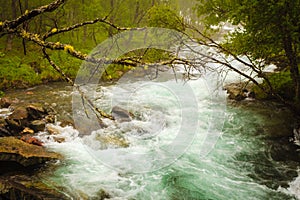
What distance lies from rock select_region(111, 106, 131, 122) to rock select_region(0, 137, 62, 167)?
3.65m

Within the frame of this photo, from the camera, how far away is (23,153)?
23.3 ft

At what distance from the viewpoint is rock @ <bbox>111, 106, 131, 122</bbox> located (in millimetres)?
11184

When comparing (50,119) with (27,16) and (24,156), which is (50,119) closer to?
(24,156)

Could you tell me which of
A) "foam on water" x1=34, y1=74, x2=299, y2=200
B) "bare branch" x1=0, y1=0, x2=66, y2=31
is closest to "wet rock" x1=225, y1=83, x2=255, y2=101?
"foam on water" x1=34, y1=74, x2=299, y2=200

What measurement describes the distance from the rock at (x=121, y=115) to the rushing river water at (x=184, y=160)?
37 cm

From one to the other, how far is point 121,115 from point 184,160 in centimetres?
410

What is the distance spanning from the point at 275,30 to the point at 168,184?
5394 millimetres

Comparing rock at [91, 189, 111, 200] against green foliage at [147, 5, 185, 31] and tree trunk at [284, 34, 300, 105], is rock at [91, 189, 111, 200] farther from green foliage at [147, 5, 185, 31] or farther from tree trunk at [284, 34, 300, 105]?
tree trunk at [284, 34, 300, 105]

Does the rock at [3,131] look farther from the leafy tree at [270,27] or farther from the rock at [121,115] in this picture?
the leafy tree at [270,27]

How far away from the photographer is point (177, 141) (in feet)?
32.3

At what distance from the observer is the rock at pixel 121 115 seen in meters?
11.2

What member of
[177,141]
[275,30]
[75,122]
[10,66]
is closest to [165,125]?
[177,141]

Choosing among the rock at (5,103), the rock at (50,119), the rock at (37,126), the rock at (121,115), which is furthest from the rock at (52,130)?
the rock at (5,103)

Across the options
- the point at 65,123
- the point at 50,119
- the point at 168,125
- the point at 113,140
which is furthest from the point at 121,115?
the point at 50,119
